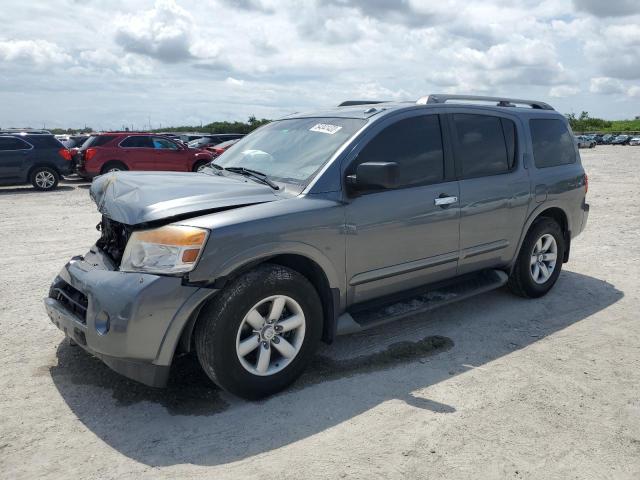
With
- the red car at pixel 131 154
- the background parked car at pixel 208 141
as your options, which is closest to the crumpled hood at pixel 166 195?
the red car at pixel 131 154

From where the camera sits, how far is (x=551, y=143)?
223 inches

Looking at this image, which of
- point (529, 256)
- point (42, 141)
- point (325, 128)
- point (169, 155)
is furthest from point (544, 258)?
point (42, 141)

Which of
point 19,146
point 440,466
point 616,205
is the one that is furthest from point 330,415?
point 19,146

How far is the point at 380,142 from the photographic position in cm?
414

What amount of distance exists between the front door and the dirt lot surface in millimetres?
579

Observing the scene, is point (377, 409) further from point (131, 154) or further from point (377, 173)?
point (131, 154)

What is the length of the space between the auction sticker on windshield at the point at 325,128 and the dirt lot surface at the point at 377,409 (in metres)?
1.62

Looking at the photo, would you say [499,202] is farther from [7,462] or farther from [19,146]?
[19,146]

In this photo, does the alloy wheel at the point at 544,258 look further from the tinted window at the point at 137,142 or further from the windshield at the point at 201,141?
the windshield at the point at 201,141

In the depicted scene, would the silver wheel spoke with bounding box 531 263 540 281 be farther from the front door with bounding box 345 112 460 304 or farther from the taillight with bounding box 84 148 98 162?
the taillight with bounding box 84 148 98 162

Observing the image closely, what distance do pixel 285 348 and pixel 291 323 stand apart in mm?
160

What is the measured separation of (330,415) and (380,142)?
193 centimetres

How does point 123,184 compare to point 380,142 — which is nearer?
point 123,184

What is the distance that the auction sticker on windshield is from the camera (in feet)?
13.9
